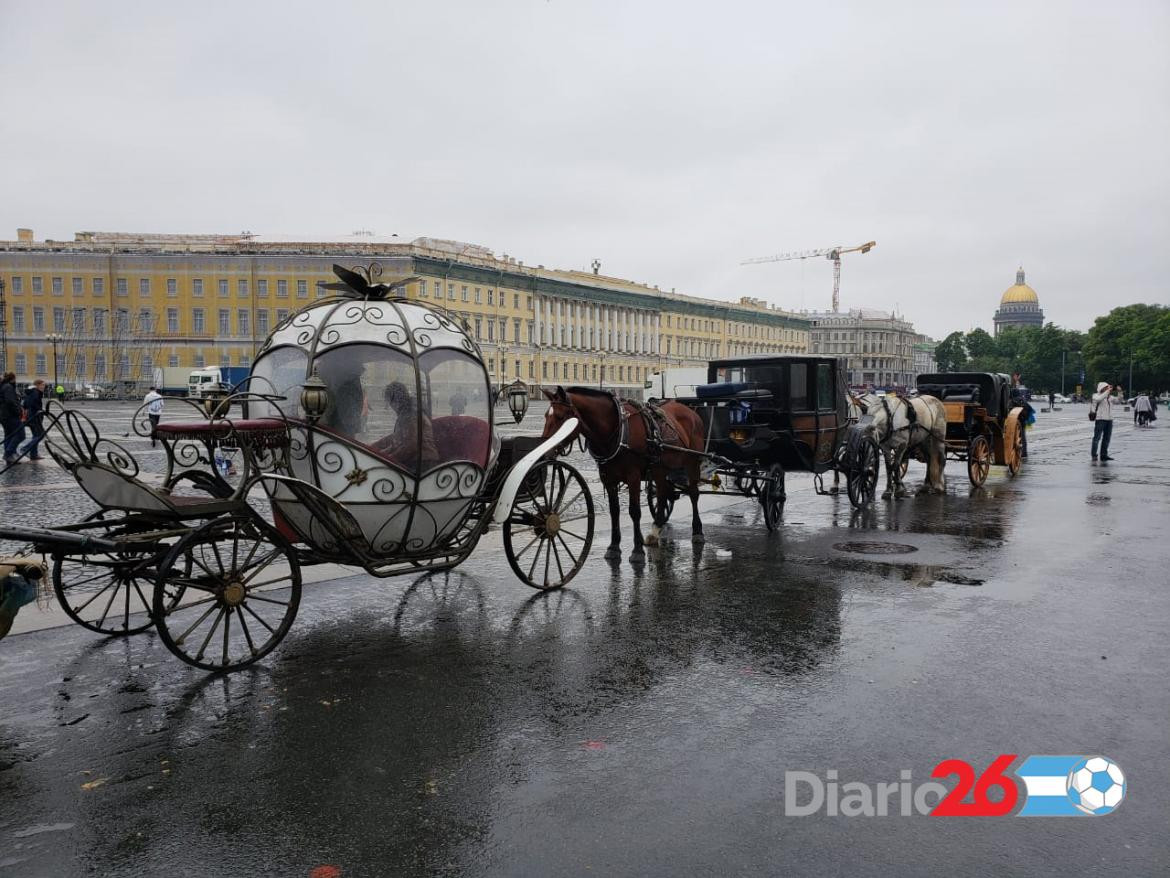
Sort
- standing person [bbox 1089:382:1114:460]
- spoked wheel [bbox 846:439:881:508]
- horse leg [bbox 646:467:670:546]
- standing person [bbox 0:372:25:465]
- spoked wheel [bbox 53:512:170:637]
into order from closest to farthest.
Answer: spoked wheel [bbox 53:512:170:637] < horse leg [bbox 646:467:670:546] < spoked wheel [bbox 846:439:881:508] < standing person [bbox 0:372:25:465] < standing person [bbox 1089:382:1114:460]

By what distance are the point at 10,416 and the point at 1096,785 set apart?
65.7ft

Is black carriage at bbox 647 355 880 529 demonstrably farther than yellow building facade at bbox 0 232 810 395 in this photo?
No

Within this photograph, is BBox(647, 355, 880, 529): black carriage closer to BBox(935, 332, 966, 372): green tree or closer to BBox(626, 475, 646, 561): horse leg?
BBox(626, 475, 646, 561): horse leg

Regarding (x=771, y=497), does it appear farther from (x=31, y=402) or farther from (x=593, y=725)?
(x=31, y=402)

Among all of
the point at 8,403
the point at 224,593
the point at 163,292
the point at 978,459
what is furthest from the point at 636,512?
the point at 163,292

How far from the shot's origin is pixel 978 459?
1689cm

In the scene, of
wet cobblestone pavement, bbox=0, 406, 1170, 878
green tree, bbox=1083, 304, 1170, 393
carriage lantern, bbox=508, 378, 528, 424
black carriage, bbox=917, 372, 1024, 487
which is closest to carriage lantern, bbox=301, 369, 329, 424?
wet cobblestone pavement, bbox=0, 406, 1170, 878

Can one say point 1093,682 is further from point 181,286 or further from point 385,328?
point 181,286

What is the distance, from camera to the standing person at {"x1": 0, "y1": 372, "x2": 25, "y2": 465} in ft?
58.6

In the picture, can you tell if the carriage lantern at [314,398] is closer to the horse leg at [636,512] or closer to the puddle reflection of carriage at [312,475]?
the puddle reflection of carriage at [312,475]

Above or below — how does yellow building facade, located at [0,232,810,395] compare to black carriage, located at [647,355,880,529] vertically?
above

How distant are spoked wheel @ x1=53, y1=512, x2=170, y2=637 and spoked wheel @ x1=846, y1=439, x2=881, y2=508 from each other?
9.48m

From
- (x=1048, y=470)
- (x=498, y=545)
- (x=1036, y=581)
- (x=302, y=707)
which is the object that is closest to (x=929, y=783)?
(x=302, y=707)

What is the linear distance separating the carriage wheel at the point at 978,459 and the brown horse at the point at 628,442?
8.11 m
